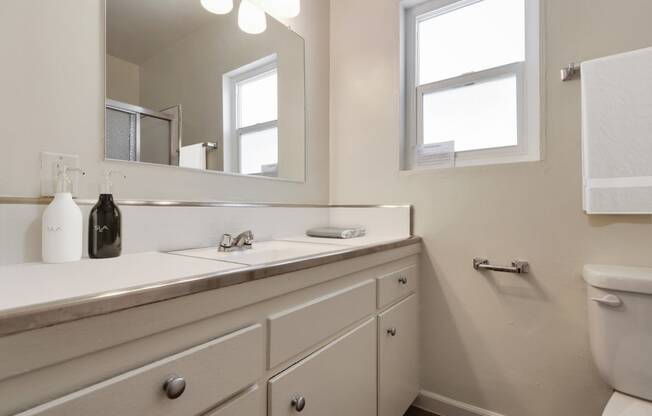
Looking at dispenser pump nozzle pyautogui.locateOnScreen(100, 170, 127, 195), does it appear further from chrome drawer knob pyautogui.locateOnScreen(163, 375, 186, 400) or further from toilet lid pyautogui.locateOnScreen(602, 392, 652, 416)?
toilet lid pyautogui.locateOnScreen(602, 392, 652, 416)

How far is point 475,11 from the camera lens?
1.50 meters

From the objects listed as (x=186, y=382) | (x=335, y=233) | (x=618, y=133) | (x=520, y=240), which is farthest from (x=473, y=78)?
(x=186, y=382)

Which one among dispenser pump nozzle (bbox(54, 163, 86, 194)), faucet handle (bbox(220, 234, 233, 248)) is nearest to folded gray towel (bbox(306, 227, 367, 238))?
faucet handle (bbox(220, 234, 233, 248))

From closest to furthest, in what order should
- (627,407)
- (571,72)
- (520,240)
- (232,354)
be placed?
1. (232,354)
2. (627,407)
3. (571,72)
4. (520,240)

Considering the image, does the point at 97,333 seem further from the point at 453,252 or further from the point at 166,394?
the point at 453,252

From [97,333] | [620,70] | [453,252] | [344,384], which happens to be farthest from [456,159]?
[97,333]

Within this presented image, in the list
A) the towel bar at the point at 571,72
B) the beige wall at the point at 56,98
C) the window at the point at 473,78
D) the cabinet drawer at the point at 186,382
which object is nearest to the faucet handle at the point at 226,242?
the beige wall at the point at 56,98

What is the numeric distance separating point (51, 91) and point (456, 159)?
148 centimetres

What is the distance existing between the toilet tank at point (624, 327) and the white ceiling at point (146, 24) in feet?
5.28

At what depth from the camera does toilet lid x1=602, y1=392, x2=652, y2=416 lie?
2.80 feet

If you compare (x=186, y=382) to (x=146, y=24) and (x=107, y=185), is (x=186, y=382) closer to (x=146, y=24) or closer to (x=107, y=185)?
(x=107, y=185)

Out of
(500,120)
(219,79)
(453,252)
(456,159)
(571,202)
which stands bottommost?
(453,252)

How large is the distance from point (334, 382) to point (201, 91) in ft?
3.63

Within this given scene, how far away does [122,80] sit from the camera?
0.98 meters
